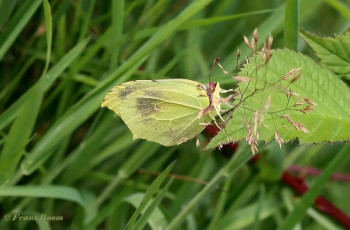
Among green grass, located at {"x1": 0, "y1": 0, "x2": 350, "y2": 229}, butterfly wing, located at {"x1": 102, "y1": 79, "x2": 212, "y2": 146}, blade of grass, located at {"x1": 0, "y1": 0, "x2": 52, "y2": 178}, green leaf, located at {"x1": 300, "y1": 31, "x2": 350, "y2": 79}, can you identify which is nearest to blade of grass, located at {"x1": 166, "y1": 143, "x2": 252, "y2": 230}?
green grass, located at {"x1": 0, "y1": 0, "x2": 350, "y2": 229}

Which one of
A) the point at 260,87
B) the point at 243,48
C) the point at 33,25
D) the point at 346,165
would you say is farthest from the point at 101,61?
the point at 346,165

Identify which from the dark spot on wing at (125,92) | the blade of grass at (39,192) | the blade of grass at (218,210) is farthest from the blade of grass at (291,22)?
the blade of grass at (39,192)

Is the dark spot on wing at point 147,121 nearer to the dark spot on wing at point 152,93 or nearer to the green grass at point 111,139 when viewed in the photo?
the dark spot on wing at point 152,93

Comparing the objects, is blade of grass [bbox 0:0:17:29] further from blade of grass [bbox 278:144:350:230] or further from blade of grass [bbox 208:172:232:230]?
blade of grass [bbox 278:144:350:230]

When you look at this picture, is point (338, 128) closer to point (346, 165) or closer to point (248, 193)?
point (248, 193)

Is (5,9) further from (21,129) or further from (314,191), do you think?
(314,191)
